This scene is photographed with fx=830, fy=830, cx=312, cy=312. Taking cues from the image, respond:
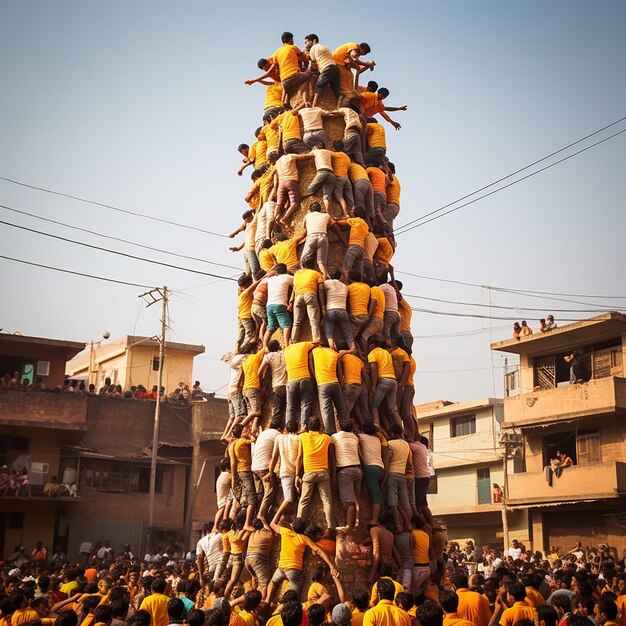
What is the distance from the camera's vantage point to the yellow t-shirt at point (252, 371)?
1494 cm

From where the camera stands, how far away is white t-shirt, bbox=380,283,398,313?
619 inches

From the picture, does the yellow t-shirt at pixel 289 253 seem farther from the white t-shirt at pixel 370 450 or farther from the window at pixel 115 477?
the window at pixel 115 477

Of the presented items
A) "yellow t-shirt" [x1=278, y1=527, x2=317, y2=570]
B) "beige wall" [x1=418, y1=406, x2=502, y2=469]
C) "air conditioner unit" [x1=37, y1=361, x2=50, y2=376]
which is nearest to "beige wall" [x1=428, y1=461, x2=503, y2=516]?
"beige wall" [x1=418, y1=406, x2=502, y2=469]

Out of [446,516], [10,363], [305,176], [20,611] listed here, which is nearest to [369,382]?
[305,176]

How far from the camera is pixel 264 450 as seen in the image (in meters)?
14.3

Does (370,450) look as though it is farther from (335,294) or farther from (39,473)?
(39,473)

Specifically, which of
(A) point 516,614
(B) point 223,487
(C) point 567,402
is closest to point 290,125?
(B) point 223,487

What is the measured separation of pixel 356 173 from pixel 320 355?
4027 millimetres

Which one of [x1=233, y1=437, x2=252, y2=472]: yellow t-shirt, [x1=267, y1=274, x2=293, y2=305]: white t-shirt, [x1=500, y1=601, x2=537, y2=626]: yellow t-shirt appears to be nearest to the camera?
[x1=500, y1=601, x2=537, y2=626]: yellow t-shirt

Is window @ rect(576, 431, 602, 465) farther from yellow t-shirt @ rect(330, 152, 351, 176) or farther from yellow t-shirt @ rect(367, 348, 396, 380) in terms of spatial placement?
yellow t-shirt @ rect(330, 152, 351, 176)

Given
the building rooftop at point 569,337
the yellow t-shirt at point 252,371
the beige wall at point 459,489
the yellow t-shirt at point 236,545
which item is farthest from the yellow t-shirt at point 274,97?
the beige wall at point 459,489

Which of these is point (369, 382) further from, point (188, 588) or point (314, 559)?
point (188, 588)

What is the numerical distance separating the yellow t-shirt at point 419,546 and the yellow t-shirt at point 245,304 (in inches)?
205

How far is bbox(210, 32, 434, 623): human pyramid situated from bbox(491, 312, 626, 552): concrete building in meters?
14.4
